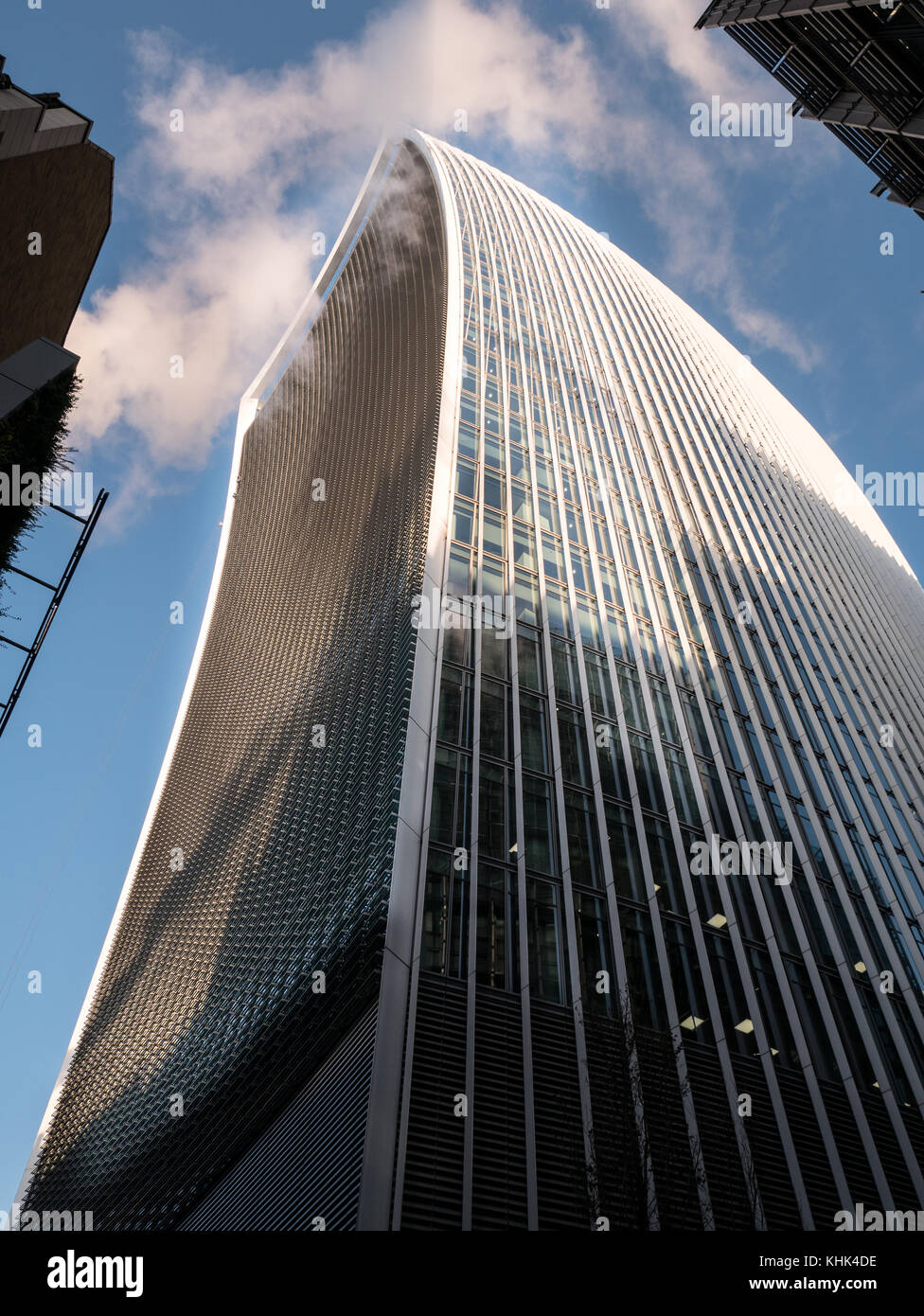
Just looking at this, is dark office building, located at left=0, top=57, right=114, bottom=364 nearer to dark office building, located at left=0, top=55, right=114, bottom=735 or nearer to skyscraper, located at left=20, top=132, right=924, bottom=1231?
dark office building, located at left=0, top=55, right=114, bottom=735

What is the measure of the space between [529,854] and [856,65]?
17.6 metres

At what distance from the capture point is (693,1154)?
1694cm

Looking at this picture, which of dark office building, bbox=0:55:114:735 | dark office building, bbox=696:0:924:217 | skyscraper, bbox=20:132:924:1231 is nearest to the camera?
dark office building, bbox=0:55:114:735

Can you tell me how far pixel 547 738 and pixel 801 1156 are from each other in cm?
1196

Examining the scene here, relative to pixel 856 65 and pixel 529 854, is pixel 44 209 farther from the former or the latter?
pixel 529 854

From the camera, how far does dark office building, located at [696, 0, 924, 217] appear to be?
15.3 m

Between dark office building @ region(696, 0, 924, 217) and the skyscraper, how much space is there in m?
15.8

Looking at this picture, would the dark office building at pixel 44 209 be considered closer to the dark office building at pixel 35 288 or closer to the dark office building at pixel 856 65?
the dark office building at pixel 35 288

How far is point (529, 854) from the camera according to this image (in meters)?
23.6

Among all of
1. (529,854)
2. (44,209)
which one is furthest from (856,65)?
(529,854)

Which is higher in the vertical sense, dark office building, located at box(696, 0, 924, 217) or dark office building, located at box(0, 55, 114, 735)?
dark office building, located at box(696, 0, 924, 217)

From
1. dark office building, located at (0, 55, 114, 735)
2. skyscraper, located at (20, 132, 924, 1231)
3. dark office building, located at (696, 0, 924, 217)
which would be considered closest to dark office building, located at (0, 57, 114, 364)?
dark office building, located at (0, 55, 114, 735)
